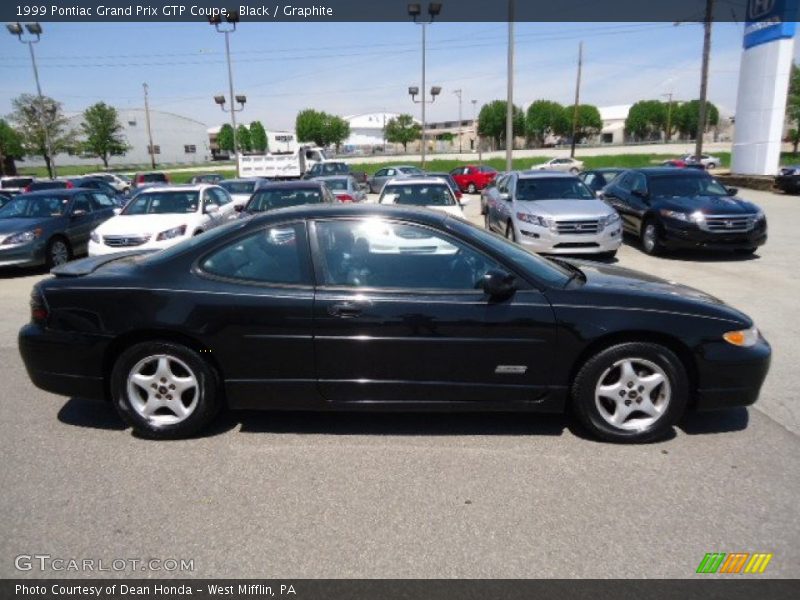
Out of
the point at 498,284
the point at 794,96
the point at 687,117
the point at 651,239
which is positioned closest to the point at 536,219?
the point at 651,239

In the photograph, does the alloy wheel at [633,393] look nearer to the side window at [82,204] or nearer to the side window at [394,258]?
the side window at [394,258]

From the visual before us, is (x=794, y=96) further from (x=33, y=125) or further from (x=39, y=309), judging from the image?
(x=33, y=125)

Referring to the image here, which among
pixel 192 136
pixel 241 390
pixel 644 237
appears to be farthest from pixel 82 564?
pixel 192 136

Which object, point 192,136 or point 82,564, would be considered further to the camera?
point 192,136

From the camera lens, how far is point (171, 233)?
9.74 m

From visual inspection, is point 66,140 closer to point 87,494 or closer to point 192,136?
point 192,136

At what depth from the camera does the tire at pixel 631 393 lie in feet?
11.3

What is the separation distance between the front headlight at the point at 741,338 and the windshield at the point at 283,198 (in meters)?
8.34

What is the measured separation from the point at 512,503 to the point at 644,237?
9.25m

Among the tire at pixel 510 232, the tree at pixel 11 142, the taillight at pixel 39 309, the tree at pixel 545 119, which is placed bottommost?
the tire at pixel 510 232

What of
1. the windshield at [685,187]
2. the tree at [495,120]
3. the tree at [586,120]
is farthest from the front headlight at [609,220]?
the tree at [586,120]

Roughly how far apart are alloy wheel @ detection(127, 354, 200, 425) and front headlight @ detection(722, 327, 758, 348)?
11.4 feet

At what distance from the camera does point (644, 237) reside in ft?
35.4

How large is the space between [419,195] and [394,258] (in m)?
7.58
